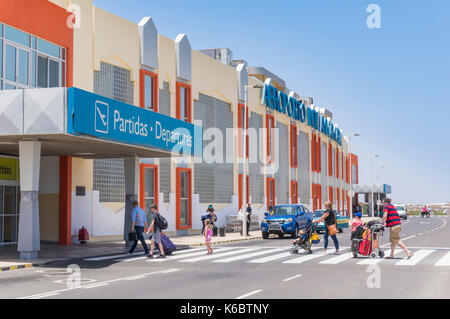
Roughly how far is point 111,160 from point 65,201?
13.1 ft

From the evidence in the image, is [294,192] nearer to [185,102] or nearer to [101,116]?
[185,102]

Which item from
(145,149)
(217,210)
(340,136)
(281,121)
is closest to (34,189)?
(145,149)

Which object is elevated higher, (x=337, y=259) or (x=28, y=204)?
(x=28, y=204)

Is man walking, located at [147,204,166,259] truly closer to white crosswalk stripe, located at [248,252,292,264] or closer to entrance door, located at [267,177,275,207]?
white crosswalk stripe, located at [248,252,292,264]

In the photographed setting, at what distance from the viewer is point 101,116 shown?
19.4 meters

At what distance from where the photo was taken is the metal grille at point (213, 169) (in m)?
A: 37.2

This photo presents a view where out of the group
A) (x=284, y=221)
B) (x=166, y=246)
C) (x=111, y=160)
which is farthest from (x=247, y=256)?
(x=284, y=221)

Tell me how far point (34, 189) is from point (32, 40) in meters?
7.54

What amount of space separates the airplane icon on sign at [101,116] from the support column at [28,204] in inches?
86.9

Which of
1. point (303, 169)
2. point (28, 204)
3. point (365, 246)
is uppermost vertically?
point (303, 169)

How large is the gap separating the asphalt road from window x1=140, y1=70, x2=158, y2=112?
12898mm

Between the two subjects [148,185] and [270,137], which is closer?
[148,185]
